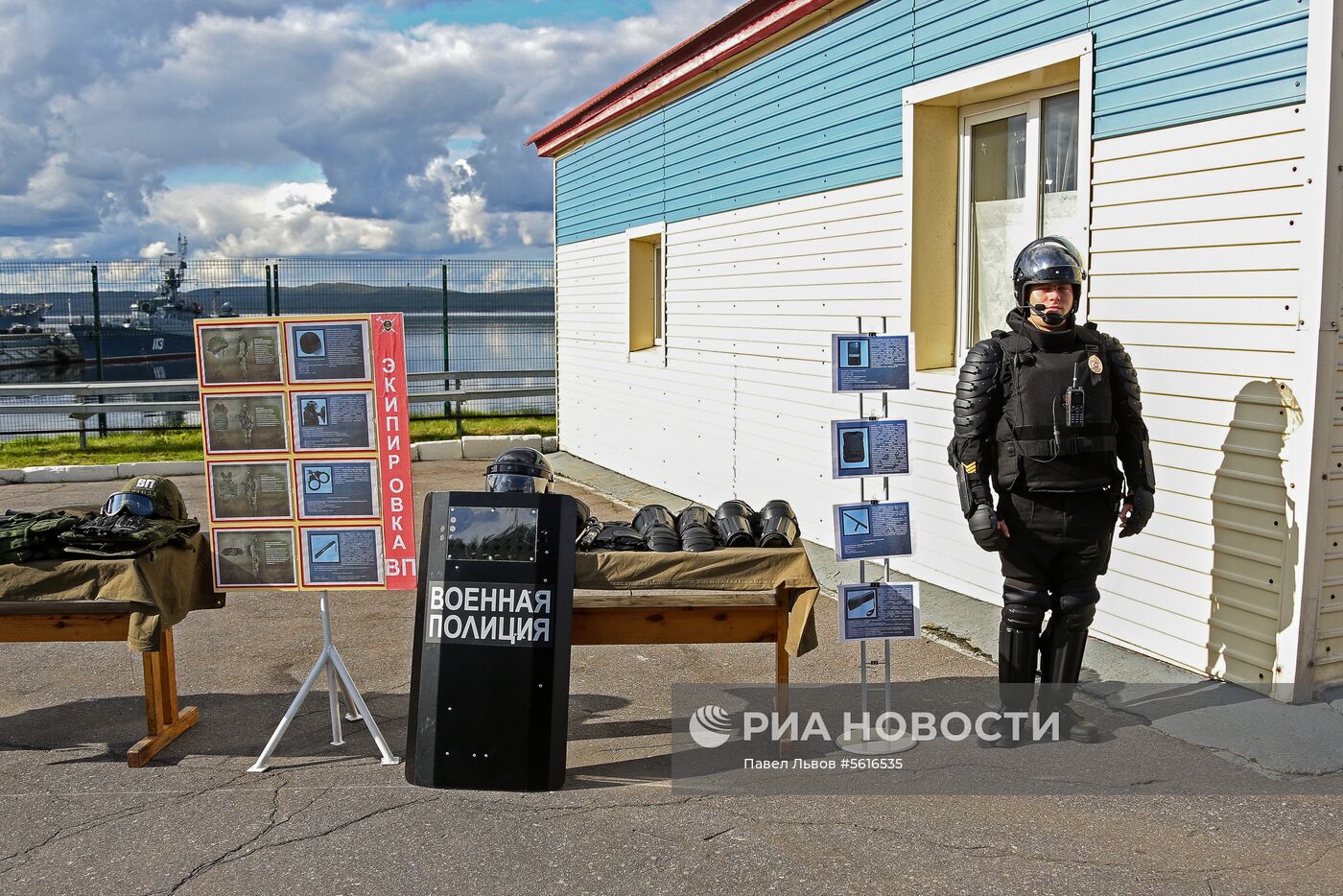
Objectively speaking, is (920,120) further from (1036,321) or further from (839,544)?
(839,544)

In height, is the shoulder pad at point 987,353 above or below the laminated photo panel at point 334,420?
above

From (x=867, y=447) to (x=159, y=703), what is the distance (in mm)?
3378

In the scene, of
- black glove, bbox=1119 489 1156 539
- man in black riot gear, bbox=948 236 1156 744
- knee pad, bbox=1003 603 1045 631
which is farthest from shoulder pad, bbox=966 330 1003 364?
knee pad, bbox=1003 603 1045 631

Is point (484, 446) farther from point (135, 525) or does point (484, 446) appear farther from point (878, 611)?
point (878, 611)

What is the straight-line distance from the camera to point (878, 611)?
5109 millimetres

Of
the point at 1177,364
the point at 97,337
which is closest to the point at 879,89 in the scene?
the point at 1177,364

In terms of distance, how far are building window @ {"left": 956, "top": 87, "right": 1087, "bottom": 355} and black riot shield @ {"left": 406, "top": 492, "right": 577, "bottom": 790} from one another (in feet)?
12.3

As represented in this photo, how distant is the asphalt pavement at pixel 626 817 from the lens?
398 centimetres

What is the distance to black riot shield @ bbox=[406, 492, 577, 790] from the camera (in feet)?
15.6

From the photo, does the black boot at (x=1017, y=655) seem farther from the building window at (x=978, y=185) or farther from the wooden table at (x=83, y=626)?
the wooden table at (x=83, y=626)

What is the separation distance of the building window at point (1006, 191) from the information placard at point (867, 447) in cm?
231

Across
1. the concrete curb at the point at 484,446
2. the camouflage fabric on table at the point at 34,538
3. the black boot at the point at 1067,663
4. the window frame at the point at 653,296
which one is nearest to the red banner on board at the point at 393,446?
the camouflage fabric on table at the point at 34,538

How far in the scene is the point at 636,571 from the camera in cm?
498

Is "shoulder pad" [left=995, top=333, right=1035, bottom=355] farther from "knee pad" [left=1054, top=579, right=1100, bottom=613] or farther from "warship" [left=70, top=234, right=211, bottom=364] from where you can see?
"warship" [left=70, top=234, right=211, bottom=364]
